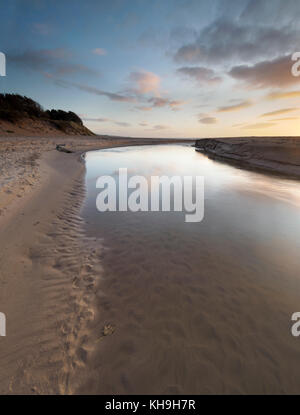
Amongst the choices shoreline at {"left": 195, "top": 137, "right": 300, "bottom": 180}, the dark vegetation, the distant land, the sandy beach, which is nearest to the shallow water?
the sandy beach

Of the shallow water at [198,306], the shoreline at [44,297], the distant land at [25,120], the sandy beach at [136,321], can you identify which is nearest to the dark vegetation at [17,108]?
the distant land at [25,120]

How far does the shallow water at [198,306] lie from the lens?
1723mm

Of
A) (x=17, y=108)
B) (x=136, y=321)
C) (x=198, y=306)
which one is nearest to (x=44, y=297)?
(x=136, y=321)

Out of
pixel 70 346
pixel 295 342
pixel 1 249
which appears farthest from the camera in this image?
pixel 1 249

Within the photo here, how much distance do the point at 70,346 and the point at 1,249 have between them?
2679mm

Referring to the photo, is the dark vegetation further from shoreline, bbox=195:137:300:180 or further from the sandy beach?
the sandy beach

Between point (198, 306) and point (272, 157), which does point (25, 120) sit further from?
point (198, 306)

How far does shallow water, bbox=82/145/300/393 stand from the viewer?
67.8 inches

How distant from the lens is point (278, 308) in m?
2.43

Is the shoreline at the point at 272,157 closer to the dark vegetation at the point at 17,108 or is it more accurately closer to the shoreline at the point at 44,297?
the shoreline at the point at 44,297

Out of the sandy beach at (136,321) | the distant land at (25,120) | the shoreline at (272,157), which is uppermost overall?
the distant land at (25,120)

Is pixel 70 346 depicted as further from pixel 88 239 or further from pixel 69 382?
pixel 88 239

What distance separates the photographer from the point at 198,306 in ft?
8.11
